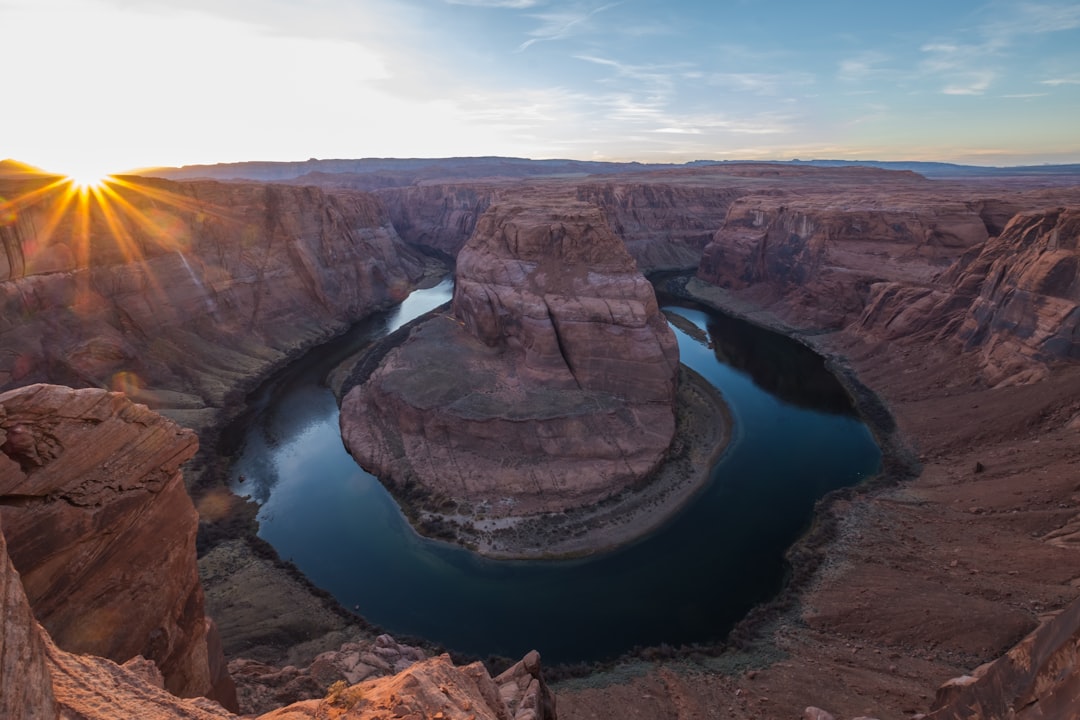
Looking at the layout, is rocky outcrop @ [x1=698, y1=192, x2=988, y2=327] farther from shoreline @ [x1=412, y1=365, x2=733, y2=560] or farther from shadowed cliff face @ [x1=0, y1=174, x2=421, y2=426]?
shadowed cliff face @ [x1=0, y1=174, x2=421, y2=426]

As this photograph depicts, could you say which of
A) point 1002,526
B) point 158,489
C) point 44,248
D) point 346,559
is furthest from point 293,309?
point 1002,526

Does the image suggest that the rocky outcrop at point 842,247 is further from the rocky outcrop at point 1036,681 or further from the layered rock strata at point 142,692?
the layered rock strata at point 142,692

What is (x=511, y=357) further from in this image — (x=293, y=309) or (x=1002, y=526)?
(x=293, y=309)

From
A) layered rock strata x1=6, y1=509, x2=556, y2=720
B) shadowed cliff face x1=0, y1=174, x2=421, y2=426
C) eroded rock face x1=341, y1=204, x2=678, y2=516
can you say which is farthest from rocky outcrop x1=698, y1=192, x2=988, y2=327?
layered rock strata x1=6, y1=509, x2=556, y2=720

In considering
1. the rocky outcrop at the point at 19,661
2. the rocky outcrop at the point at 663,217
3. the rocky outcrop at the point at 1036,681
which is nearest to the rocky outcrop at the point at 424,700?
the rocky outcrop at the point at 19,661

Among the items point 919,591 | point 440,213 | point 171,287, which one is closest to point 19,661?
point 919,591

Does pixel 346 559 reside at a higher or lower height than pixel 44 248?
lower

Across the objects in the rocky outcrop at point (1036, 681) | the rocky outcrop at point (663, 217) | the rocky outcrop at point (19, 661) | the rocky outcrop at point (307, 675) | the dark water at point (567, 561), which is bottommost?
the dark water at point (567, 561)
